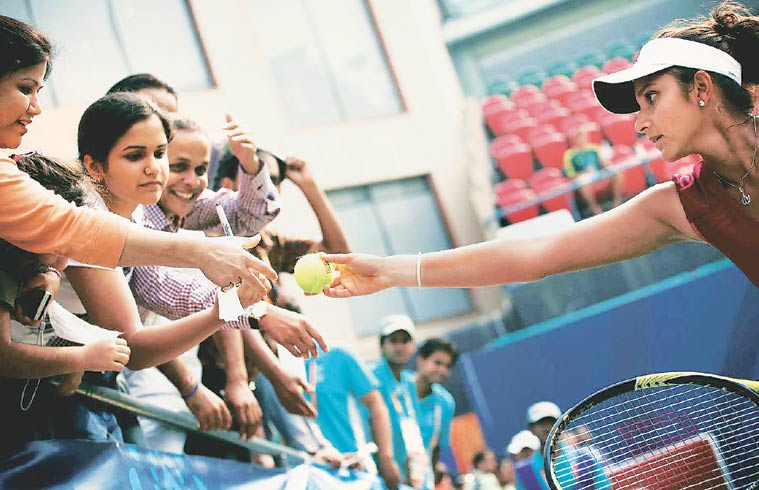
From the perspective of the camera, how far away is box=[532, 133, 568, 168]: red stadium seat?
12.8 m

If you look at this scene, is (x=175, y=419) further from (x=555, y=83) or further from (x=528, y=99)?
(x=555, y=83)

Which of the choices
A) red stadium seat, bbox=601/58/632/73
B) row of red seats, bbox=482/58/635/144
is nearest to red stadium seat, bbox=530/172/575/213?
row of red seats, bbox=482/58/635/144

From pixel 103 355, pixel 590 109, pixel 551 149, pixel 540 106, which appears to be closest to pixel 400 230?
pixel 551 149

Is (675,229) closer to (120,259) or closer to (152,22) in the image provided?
(120,259)

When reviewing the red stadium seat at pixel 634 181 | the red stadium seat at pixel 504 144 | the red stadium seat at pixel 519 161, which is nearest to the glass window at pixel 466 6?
the red stadium seat at pixel 504 144

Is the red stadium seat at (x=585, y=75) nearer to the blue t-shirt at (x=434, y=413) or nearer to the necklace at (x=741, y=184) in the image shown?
the blue t-shirt at (x=434, y=413)

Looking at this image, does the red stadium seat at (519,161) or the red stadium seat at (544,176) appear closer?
the red stadium seat at (544,176)

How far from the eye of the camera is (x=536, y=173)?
12.6m

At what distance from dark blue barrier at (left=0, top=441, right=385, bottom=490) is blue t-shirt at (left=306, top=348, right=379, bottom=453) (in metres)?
1.24

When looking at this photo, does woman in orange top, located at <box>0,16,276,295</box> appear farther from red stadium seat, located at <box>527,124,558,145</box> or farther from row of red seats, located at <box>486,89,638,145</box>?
Result: red stadium seat, located at <box>527,124,558,145</box>

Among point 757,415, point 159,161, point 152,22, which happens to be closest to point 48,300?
point 159,161

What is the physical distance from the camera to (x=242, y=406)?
3320 mm

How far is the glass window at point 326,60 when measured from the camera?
12.1 meters

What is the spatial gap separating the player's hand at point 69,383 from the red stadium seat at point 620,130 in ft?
37.5
